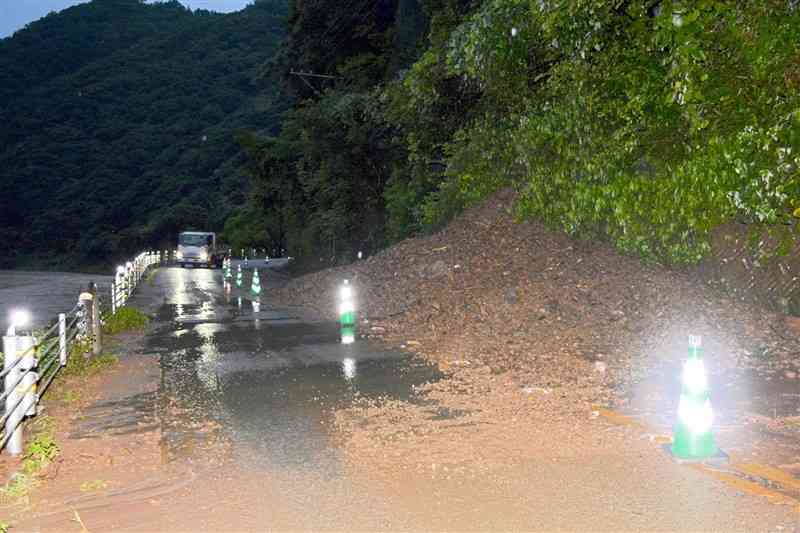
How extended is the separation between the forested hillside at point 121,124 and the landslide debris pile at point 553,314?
66.1 m

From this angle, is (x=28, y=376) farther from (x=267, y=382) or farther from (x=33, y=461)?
(x=267, y=382)

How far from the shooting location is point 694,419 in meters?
6.18

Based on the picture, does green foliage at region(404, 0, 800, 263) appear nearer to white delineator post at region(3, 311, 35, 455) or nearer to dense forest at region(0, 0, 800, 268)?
dense forest at region(0, 0, 800, 268)

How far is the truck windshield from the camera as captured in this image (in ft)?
185

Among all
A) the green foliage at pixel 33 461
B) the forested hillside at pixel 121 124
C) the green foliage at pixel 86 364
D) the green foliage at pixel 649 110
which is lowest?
the green foliage at pixel 86 364

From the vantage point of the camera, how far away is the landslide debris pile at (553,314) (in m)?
10.2

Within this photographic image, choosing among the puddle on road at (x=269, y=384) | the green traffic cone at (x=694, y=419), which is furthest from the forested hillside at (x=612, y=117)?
the green traffic cone at (x=694, y=419)

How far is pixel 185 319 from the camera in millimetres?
18469

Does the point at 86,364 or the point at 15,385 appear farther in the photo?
the point at 86,364

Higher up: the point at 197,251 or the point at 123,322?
the point at 197,251

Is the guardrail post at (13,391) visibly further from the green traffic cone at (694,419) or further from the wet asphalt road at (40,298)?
the wet asphalt road at (40,298)

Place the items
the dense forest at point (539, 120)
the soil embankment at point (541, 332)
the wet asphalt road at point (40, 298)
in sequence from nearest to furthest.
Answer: the soil embankment at point (541, 332)
the dense forest at point (539, 120)
the wet asphalt road at point (40, 298)

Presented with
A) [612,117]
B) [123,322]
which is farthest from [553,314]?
[123,322]

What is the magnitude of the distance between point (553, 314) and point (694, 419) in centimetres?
699
